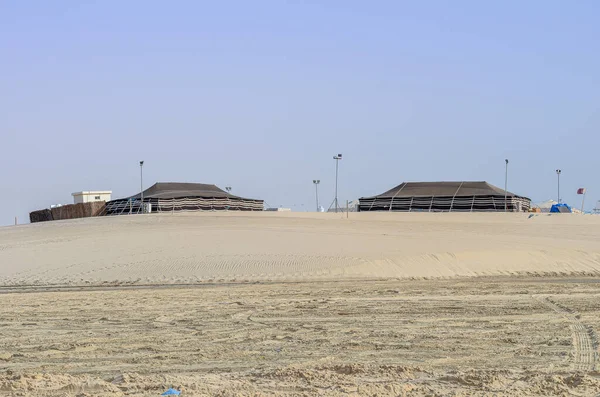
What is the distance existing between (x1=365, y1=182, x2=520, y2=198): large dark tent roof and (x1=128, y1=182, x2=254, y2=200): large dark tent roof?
10.7 meters

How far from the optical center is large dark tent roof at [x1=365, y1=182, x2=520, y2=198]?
48.8 m

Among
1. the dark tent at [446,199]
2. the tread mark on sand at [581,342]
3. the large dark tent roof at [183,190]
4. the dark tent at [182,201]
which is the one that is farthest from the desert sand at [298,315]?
the large dark tent roof at [183,190]

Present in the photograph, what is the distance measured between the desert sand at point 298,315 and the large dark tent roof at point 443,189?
861 inches

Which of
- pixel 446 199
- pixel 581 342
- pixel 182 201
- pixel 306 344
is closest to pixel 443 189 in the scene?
pixel 446 199

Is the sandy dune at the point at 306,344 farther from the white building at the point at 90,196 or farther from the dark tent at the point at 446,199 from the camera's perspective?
the white building at the point at 90,196

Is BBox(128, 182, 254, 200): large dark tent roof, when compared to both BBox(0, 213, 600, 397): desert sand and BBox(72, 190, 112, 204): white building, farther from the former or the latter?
BBox(0, 213, 600, 397): desert sand

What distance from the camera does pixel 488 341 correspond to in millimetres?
8836

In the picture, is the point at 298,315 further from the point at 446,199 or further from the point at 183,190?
the point at 183,190

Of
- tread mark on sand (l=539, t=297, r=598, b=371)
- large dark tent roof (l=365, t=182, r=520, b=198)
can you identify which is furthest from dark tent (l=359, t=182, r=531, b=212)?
tread mark on sand (l=539, t=297, r=598, b=371)

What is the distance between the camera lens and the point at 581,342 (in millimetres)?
8695

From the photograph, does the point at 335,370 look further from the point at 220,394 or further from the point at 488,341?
the point at 488,341

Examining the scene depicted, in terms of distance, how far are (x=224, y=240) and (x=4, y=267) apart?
6.76 meters

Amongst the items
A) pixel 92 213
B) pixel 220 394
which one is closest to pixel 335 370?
pixel 220 394

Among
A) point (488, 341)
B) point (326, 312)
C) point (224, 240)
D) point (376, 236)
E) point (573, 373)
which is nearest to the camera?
point (573, 373)
